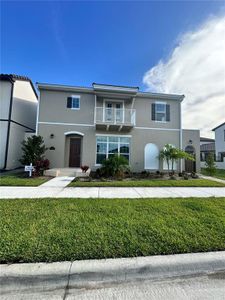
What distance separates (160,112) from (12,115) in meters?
12.6

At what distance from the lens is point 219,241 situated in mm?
3145

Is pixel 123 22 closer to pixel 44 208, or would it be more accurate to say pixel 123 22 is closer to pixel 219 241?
pixel 44 208

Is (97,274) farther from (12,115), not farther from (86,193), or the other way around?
(12,115)

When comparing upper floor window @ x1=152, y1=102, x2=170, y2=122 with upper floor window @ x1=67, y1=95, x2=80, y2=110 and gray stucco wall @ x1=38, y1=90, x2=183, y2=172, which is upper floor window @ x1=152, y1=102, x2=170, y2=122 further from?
upper floor window @ x1=67, y1=95, x2=80, y2=110

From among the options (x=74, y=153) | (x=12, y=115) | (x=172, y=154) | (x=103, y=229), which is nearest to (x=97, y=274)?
(x=103, y=229)

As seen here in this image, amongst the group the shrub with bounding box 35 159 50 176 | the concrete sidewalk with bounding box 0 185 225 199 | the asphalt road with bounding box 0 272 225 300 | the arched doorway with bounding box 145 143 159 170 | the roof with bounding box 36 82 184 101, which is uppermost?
the roof with bounding box 36 82 184 101

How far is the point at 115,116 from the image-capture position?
43.4ft

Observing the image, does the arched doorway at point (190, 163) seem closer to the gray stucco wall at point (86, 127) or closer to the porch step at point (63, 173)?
the gray stucco wall at point (86, 127)

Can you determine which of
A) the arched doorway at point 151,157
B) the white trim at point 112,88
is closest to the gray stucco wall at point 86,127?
the arched doorway at point 151,157

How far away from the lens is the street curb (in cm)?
216

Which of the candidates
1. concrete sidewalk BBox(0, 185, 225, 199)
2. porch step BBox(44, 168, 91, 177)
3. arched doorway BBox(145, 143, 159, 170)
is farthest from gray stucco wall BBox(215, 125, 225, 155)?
porch step BBox(44, 168, 91, 177)

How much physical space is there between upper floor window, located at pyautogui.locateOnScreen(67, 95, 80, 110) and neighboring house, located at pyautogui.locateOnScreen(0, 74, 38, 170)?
15.3 feet

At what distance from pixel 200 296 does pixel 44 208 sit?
13.3ft

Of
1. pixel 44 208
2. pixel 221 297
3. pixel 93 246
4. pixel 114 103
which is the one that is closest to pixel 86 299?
pixel 93 246
